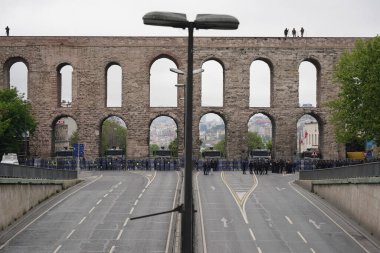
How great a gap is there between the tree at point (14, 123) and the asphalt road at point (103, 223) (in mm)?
21964

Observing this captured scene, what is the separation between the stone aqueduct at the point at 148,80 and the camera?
76875 millimetres

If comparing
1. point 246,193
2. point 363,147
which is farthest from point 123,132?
point 246,193

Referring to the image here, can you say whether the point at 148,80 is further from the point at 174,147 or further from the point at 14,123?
the point at 174,147

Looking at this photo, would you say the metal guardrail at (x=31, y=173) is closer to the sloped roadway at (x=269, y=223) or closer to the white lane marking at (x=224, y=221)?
the sloped roadway at (x=269, y=223)

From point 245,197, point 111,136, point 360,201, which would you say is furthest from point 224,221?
point 111,136

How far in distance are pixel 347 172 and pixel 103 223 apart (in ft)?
51.4

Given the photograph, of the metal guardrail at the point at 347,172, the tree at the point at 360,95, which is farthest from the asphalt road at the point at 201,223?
the tree at the point at 360,95

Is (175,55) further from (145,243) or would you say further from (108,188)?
(145,243)

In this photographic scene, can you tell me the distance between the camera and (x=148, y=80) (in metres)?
77.5

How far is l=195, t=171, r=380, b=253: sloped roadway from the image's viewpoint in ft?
103

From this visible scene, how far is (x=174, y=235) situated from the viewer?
33.1 meters

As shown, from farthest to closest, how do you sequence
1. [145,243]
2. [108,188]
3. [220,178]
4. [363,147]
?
[363,147], [220,178], [108,188], [145,243]

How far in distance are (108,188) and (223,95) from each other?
28644 mm

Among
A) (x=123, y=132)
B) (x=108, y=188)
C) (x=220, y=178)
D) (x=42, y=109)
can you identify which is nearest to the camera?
(x=108, y=188)
